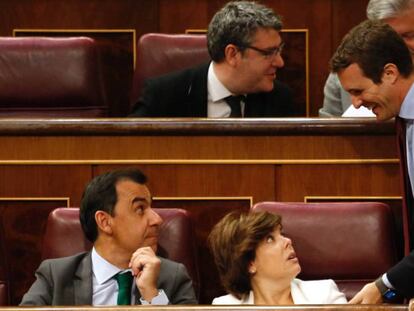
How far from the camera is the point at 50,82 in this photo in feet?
5.26

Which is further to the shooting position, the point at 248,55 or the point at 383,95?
the point at 248,55

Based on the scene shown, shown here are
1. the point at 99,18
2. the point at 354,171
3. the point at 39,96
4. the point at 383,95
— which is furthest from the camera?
the point at 99,18

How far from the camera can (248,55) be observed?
162 centimetres

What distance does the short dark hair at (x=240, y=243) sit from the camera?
1253 millimetres

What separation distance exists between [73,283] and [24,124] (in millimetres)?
235

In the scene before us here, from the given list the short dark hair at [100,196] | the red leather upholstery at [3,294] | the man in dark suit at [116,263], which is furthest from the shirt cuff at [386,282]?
the red leather upholstery at [3,294]

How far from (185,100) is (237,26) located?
0.43 ft

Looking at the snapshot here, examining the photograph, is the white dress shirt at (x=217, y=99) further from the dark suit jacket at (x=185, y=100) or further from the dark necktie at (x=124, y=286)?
the dark necktie at (x=124, y=286)

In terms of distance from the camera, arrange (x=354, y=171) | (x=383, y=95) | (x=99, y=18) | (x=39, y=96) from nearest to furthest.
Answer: (x=383, y=95) → (x=354, y=171) → (x=39, y=96) → (x=99, y=18)

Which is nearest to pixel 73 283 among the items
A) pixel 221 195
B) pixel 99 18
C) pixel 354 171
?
pixel 221 195

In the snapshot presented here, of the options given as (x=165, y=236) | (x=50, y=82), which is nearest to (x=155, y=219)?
(x=165, y=236)

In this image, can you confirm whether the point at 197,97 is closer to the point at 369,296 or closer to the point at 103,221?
the point at 103,221

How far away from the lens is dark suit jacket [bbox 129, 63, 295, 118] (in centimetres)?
161

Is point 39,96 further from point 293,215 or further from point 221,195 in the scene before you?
point 293,215
